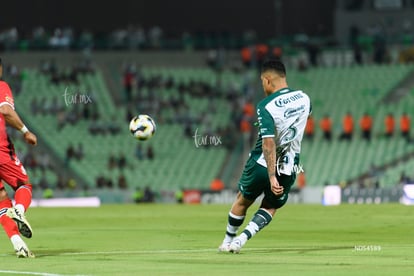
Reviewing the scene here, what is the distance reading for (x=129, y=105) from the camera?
191 feet

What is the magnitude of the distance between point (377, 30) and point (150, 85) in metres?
12.2

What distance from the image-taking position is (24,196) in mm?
16188

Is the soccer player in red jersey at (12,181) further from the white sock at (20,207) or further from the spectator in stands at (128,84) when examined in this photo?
the spectator in stands at (128,84)

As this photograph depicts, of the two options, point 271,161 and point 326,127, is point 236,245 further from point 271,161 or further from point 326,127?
point 326,127

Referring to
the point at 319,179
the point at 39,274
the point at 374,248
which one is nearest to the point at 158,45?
the point at 319,179

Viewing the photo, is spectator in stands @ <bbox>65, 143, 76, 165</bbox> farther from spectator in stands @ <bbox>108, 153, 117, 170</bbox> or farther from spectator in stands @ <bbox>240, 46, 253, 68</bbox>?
spectator in stands @ <bbox>240, 46, 253, 68</bbox>

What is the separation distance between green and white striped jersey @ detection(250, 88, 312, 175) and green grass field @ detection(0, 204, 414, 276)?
1303 millimetres

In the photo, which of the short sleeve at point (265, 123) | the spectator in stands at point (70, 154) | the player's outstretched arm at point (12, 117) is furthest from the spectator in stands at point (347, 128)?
the player's outstretched arm at point (12, 117)

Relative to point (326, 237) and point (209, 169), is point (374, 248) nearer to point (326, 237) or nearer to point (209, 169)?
point (326, 237)

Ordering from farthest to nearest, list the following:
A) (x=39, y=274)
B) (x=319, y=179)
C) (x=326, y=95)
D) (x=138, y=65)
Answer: (x=138, y=65), (x=326, y=95), (x=319, y=179), (x=39, y=274)

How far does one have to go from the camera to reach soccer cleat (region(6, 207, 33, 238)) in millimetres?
15484

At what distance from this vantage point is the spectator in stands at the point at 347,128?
175ft

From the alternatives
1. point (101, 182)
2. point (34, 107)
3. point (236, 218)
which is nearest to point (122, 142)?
point (34, 107)

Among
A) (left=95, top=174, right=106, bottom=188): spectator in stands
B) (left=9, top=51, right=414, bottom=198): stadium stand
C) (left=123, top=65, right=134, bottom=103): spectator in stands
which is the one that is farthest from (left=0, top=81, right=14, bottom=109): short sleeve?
(left=123, top=65, right=134, bottom=103): spectator in stands
